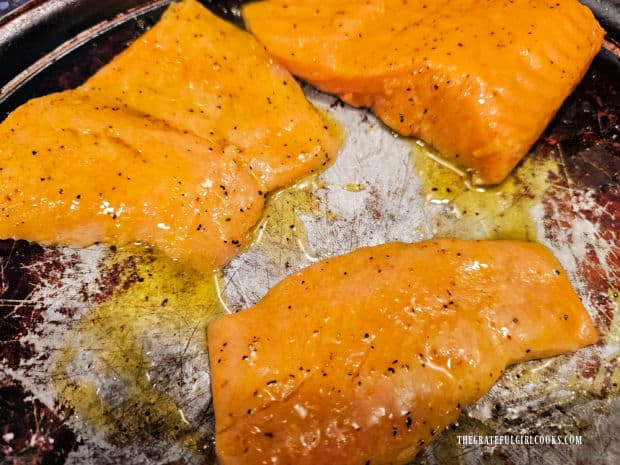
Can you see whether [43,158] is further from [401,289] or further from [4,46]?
[401,289]

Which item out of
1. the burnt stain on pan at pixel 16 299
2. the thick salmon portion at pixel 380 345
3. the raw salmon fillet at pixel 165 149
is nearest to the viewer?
the thick salmon portion at pixel 380 345

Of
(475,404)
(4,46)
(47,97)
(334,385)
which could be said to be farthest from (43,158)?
(475,404)

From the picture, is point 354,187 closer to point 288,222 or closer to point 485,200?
point 288,222

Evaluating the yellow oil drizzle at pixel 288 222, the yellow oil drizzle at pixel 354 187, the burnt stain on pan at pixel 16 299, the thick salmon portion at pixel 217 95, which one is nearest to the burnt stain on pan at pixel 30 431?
the burnt stain on pan at pixel 16 299

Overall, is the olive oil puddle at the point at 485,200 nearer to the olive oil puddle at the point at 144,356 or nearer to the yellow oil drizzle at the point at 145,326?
the yellow oil drizzle at the point at 145,326

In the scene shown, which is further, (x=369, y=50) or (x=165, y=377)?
(x=369, y=50)

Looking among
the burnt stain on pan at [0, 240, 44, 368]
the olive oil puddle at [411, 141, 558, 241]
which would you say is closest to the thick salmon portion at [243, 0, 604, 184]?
the olive oil puddle at [411, 141, 558, 241]

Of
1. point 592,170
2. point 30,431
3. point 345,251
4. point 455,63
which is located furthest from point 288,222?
point 592,170
